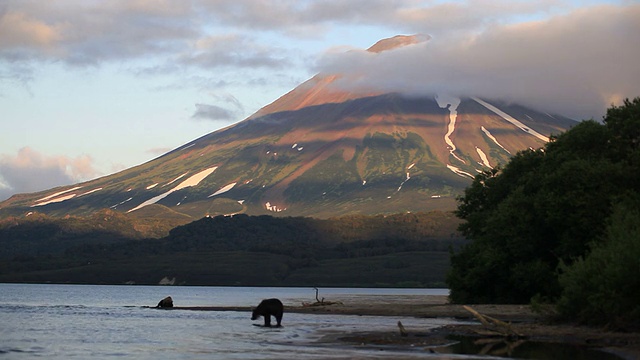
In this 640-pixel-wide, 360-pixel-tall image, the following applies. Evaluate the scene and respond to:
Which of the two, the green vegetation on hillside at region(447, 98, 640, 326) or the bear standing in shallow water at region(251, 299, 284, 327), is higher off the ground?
the green vegetation on hillside at region(447, 98, 640, 326)

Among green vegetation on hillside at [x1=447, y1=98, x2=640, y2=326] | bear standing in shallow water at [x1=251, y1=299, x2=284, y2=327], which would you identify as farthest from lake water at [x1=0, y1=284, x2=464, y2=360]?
green vegetation on hillside at [x1=447, y1=98, x2=640, y2=326]

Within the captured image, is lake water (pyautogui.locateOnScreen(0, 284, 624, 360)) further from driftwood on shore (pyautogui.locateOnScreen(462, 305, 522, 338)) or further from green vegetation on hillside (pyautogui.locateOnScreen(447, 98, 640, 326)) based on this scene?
green vegetation on hillside (pyautogui.locateOnScreen(447, 98, 640, 326))

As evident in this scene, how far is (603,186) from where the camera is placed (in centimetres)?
6291

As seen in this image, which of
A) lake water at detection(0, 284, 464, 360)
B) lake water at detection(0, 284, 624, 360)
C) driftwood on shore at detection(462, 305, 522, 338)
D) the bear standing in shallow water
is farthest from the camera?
the bear standing in shallow water

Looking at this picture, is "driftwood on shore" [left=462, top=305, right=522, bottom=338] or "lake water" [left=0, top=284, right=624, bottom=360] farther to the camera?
"driftwood on shore" [left=462, top=305, right=522, bottom=338]

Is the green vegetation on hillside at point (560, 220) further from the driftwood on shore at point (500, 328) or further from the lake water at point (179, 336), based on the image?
the lake water at point (179, 336)

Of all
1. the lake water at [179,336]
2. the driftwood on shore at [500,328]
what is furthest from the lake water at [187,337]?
the driftwood on shore at [500,328]

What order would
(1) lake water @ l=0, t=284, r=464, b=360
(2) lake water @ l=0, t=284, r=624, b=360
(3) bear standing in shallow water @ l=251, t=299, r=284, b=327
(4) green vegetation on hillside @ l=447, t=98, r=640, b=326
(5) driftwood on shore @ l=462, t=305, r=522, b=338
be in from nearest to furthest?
(2) lake water @ l=0, t=284, r=624, b=360 → (1) lake water @ l=0, t=284, r=464, b=360 → (5) driftwood on shore @ l=462, t=305, r=522, b=338 → (4) green vegetation on hillside @ l=447, t=98, r=640, b=326 → (3) bear standing in shallow water @ l=251, t=299, r=284, b=327

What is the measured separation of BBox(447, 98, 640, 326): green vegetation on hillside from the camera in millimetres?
52312

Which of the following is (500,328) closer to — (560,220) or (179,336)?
(179,336)

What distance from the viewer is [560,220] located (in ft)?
214

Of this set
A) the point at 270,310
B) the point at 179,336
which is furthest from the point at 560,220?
the point at 179,336

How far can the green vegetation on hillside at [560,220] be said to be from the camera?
52.3 m

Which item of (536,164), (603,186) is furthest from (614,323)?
(536,164)
